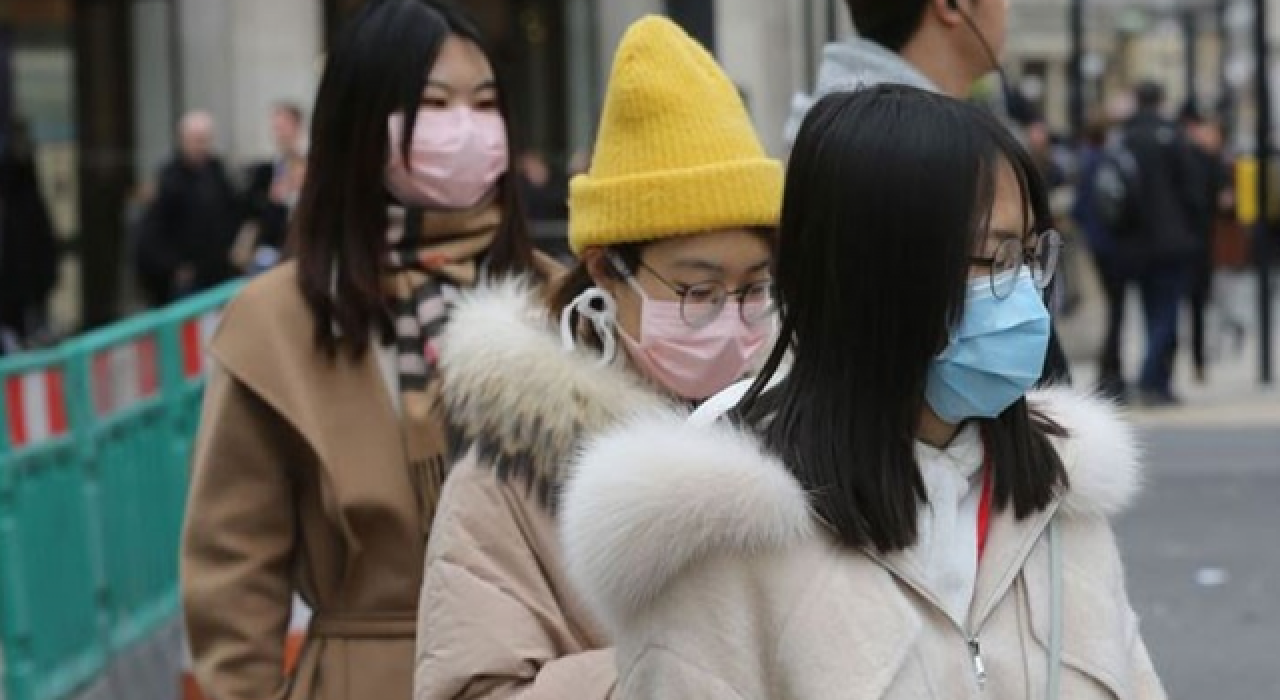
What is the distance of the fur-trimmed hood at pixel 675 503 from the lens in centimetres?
245

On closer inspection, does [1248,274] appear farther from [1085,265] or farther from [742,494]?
[742,494]

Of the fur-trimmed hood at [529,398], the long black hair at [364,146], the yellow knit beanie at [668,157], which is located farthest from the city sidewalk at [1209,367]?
the fur-trimmed hood at [529,398]

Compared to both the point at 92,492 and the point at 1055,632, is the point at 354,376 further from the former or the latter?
the point at 92,492

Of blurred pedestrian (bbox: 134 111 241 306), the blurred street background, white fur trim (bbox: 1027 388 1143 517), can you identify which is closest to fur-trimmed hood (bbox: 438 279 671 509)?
white fur trim (bbox: 1027 388 1143 517)

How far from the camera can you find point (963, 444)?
2.60m

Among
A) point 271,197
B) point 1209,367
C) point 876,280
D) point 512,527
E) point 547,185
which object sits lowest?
point 1209,367

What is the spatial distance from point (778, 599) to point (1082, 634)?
289mm

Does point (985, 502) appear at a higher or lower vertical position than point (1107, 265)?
higher

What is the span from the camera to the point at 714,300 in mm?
3488

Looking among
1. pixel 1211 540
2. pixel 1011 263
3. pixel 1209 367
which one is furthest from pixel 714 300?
pixel 1209 367

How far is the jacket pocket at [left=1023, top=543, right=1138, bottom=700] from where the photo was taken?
251 centimetres

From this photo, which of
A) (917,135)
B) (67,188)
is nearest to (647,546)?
(917,135)

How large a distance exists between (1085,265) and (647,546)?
58.1 ft

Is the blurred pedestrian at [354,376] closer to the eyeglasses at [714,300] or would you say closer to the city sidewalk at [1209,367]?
the eyeglasses at [714,300]
